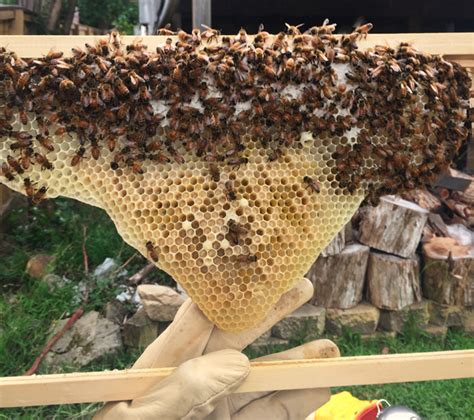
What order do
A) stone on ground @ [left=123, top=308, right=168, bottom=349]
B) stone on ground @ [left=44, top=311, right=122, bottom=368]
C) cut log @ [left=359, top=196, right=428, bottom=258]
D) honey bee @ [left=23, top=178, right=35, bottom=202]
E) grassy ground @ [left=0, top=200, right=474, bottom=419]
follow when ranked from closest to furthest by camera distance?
1. honey bee @ [left=23, top=178, right=35, bottom=202]
2. grassy ground @ [left=0, top=200, right=474, bottom=419]
3. stone on ground @ [left=44, top=311, right=122, bottom=368]
4. stone on ground @ [left=123, top=308, right=168, bottom=349]
5. cut log @ [left=359, top=196, right=428, bottom=258]

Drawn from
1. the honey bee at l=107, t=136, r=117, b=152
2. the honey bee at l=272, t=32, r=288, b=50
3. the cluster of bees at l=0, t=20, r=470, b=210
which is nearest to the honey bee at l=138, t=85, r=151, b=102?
the cluster of bees at l=0, t=20, r=470, b=210

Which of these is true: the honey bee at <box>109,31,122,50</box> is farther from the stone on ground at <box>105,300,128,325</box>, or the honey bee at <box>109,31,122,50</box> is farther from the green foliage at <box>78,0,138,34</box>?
the green foliage at <box>78,0,138,34</box>

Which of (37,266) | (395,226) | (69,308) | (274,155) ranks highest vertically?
(274,155)

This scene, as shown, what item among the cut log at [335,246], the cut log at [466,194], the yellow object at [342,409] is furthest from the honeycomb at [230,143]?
Result: the cut log at [466,194]

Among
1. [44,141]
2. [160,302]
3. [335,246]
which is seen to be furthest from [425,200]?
[44,141]

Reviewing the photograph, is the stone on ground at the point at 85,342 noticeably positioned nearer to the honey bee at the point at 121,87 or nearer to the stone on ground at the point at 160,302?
the stone on ground at the point at 160,302

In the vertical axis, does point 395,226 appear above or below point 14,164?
below

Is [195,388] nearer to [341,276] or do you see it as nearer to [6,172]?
[6,172]

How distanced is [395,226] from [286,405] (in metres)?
2.29

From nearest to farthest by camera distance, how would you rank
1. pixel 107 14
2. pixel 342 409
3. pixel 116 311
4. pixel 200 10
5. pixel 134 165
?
pixel 134 165 → pixel 342 409 → pixel 200 10 → pixel 116 311 → pixel 107 14

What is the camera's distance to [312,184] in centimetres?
157

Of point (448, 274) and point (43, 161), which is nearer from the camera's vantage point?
point (43, 161)

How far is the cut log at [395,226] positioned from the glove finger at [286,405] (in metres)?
2.21

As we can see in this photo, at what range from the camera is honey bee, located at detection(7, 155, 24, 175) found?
4.74 feet
